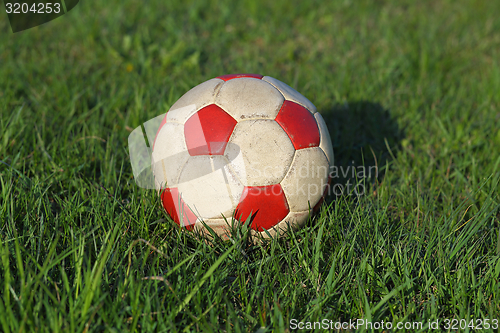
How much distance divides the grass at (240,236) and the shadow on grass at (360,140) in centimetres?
2

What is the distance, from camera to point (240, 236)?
1924 mm

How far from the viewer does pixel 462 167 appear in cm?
275

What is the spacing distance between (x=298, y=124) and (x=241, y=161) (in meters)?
0.38

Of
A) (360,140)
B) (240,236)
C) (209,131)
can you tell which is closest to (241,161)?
(209,131)

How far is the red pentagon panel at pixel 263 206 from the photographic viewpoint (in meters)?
1.89

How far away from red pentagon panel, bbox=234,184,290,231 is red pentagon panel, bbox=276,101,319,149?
10.8 inches

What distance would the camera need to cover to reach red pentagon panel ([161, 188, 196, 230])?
1.97 meters

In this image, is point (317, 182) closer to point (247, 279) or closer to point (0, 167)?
point (247, 279)

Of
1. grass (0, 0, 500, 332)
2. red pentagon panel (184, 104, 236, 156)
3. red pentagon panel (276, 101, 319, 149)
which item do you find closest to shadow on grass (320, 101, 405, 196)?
grass (0, 0, 500, 332)

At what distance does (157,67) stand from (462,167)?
9.36 feet

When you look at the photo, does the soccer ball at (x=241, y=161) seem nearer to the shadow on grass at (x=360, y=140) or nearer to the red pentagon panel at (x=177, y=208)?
the red pentagon panel at (x=177, y=208)

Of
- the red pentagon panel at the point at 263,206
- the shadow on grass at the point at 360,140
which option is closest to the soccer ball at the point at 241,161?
the red pentagon panel at the point at 263,206

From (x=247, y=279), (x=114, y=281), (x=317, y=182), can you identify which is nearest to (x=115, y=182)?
(x=114, y=281)

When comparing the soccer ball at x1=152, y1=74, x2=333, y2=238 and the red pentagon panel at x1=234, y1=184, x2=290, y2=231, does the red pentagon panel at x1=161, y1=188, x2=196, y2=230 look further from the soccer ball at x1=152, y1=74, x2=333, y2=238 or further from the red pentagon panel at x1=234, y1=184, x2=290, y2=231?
the red pentagon panel at x1=234, y1=184, x2=290, y2=231
